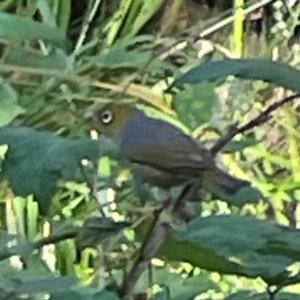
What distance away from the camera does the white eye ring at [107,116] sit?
816 mm

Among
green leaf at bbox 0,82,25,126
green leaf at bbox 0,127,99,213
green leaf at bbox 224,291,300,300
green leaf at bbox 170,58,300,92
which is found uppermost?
green leaf at bbox 170,58,300,92

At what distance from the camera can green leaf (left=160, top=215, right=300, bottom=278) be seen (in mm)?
540

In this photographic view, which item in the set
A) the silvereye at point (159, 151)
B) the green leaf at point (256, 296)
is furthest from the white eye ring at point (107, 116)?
the green leaf at point (256, 296)

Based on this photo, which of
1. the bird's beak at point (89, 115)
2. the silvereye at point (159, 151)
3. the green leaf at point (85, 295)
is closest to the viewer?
the green leaf at point (85, 295)

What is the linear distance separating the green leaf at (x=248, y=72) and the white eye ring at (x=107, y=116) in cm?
26

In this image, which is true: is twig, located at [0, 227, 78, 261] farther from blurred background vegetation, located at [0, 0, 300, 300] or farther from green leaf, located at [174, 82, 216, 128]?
green leaf, located at [174, 82, 216, 128]

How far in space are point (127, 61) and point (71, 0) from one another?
171 centimetres

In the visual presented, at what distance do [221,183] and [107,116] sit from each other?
191 millimetres

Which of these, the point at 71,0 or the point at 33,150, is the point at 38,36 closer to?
the point at 33,150

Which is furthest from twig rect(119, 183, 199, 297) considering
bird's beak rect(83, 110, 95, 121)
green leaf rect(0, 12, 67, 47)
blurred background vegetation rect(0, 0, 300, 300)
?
bird's beak rect(83, 110, 95, 121)

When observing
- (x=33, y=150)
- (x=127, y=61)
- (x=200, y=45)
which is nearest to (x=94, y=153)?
(x=33, y=150)

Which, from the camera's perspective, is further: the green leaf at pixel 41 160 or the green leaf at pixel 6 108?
the green leaf at pixel 6 108

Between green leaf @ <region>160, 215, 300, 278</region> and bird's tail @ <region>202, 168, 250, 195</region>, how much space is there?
65 millimetres

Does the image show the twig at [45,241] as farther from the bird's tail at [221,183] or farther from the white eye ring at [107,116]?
the white eye ring at [107,116]
